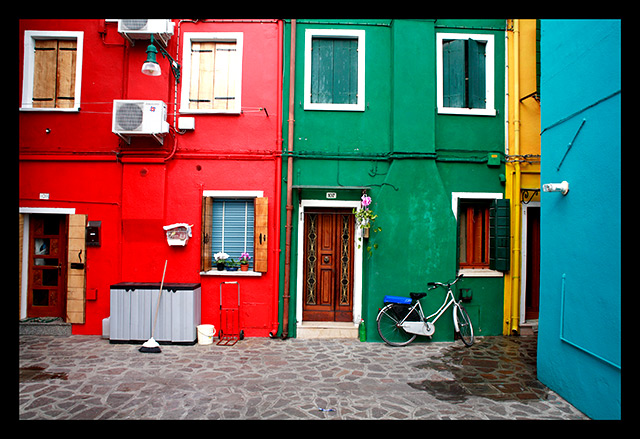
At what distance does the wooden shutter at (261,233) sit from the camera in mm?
7363

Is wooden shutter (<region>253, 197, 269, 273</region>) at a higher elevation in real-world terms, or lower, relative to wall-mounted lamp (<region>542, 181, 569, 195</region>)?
lower

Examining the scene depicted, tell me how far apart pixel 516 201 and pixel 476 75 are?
296cm

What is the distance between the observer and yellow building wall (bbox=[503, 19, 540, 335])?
7676 mm

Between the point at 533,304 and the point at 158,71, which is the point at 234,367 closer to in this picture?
the point at 158,71

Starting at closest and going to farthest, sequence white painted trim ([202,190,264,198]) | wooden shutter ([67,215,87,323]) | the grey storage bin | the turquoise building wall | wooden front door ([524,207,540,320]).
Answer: the turquoise building wall → the grey storage bin → wooden shutter ([67,215,87,323]) → white painted trim ([202,190,264,198]) → wooden front door ([524,207,540,320])

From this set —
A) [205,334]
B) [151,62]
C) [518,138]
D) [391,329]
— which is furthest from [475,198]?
[151,62]

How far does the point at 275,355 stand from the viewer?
6.36 m

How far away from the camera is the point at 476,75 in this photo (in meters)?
7.83

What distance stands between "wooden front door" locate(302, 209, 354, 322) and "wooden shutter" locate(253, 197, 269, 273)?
921 millimetres

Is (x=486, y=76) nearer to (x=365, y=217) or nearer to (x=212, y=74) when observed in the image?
(x=365, y=217)

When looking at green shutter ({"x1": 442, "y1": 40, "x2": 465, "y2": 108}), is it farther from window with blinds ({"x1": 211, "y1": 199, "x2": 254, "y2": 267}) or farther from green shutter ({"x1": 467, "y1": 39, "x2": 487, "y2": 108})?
window with blinds ({"x1": 211, "y1": 199, "x2": 254, "y2": 267})

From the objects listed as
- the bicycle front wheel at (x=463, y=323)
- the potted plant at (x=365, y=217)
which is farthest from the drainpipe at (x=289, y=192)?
the bicycle front wheel at (x=463, y=323)

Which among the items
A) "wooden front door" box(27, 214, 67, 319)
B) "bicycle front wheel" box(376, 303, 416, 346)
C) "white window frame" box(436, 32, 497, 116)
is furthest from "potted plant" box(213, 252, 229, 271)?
"white window frame" box(436, 32, 497, 116)

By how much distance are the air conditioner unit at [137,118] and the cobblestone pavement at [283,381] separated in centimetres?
427
